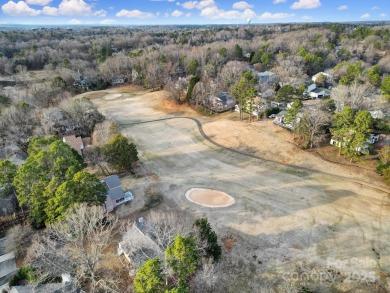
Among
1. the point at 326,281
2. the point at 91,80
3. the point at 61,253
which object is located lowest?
the point at 326,281

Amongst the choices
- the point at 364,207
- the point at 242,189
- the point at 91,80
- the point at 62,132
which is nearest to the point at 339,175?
the point at 364,207

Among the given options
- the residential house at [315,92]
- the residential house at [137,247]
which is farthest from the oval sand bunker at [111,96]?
the residential house at [137,247]

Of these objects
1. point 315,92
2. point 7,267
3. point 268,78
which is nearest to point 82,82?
point 268,78

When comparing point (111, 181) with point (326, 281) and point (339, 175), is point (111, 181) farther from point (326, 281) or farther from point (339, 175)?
point (339, 175)

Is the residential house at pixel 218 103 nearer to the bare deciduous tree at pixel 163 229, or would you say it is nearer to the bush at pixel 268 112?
the bush at pixel 268 112

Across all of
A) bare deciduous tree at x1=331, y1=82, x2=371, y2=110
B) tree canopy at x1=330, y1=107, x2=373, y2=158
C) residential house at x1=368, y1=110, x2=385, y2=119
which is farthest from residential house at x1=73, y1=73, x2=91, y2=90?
residential house at x1=368, y1=110, x2=385, y2=119

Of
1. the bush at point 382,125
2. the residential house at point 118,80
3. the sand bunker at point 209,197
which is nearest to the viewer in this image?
the sand bunker at point 209,197
